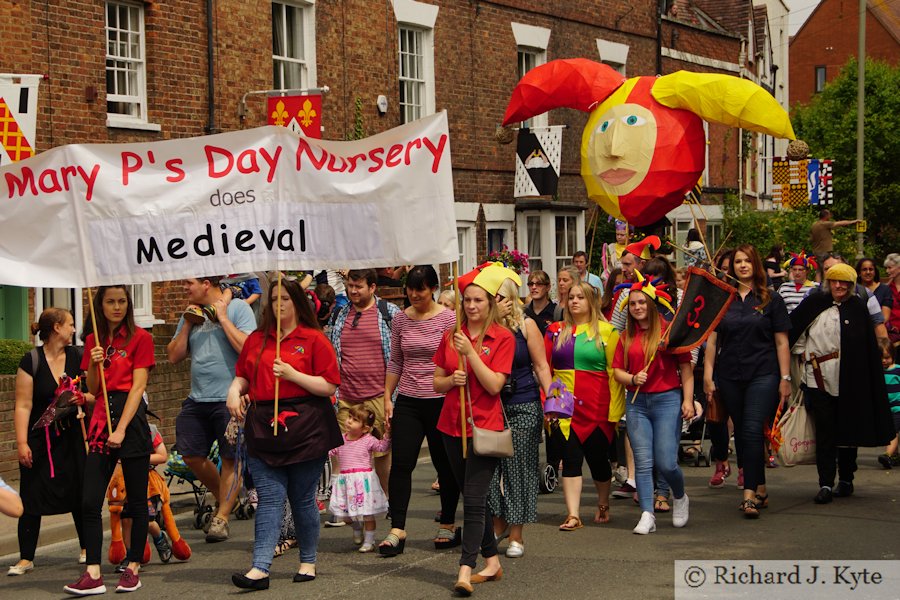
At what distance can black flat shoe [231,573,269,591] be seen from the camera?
775cm

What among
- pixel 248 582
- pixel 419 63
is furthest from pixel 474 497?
pixel 419 63

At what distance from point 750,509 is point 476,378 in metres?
2.98

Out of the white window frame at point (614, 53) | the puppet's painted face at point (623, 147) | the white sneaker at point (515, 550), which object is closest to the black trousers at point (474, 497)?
the white sneaker at point (515, 550)

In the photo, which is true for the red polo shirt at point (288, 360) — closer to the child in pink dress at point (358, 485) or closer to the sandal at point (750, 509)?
the child in pink dress at point (358, 485)

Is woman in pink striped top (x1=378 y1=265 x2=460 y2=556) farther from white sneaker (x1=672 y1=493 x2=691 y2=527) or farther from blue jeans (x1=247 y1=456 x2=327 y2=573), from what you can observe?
white sneaker (x1=672 y1=493 x2=691 y2=527)

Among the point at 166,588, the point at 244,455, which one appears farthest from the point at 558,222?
the point at 166,588

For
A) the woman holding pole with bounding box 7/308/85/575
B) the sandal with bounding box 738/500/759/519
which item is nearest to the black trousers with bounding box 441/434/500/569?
the woman holding pole with bounding box 7/308/85/575

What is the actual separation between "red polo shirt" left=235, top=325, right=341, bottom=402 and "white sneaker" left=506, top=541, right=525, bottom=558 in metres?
1.62

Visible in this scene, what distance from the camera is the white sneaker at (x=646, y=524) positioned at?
934cm

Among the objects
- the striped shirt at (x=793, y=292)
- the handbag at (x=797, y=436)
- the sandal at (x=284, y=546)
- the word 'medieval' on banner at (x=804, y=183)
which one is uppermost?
the word 'medieval' on banner at (x=804, y=183)

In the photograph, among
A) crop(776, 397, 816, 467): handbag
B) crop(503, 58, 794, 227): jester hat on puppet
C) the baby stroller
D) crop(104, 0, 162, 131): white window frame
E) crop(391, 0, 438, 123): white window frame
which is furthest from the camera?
crop(391, 0, 438, 123): white window frame

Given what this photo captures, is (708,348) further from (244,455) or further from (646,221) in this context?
(244,455)

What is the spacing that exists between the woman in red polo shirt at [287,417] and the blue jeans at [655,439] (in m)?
2.43

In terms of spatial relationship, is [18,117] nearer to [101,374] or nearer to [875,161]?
[101,374]
